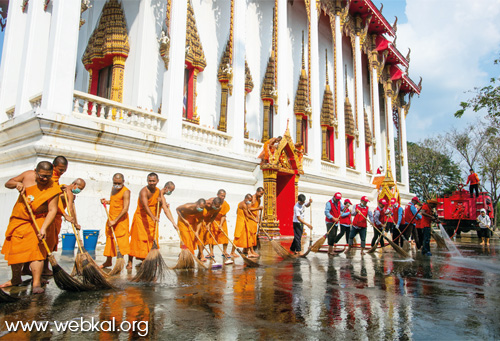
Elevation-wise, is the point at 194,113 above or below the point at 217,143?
above

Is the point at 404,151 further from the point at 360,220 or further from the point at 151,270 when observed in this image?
the point at 151,270

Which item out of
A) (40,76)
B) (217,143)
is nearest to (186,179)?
(217,143)

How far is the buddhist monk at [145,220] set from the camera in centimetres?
584

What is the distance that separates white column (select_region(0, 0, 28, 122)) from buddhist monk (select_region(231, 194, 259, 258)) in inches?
270

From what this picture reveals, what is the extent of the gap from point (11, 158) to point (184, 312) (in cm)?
718

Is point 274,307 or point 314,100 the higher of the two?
point 314,100

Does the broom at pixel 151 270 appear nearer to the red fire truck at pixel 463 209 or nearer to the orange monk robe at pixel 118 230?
the orange monk robe at pixel 118 230

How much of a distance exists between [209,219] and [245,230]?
108 centimetres

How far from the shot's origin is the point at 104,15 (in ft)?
39.5

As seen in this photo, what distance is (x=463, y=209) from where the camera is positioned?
1825 cm

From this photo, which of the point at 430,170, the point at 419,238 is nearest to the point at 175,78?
the point at 419,238

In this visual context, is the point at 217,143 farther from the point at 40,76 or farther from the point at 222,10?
the point at 222,10

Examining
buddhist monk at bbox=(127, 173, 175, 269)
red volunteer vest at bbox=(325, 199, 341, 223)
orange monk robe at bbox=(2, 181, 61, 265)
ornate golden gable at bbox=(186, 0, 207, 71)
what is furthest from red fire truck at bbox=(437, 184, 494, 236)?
orange monk robe at bbox=(2, 181, 61, 265)

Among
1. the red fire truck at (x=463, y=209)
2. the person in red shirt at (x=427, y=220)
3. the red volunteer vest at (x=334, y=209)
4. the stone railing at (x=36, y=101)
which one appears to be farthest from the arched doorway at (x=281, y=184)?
the red fire truck at (x=463, y=209)
